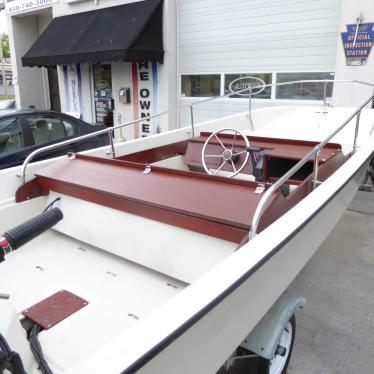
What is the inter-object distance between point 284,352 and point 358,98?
480 centimetres

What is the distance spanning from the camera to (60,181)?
295cm

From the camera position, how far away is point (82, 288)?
7.91ft

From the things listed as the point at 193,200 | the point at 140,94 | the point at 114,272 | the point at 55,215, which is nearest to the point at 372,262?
the point at 193,200

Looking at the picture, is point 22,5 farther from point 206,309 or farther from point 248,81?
point 206,309

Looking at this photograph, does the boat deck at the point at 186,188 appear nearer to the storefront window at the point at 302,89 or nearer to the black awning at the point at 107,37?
the storefront window at the point at 302,89

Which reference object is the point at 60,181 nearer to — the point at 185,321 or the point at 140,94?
the point at 185,321

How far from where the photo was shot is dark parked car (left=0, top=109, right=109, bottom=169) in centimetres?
444

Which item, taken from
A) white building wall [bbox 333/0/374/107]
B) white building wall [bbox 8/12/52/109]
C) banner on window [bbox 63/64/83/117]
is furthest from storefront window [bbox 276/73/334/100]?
white building wall [bbox 8/12/52/109]

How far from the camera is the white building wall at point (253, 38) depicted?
645 cm

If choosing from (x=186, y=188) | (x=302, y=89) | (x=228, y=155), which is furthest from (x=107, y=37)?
(x=186, y=188)

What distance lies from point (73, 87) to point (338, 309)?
1001 cm

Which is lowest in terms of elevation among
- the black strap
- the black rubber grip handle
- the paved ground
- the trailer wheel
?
the paved ground

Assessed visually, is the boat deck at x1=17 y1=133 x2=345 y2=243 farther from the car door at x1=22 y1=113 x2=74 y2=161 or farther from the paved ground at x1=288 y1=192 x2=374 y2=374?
the car door at x1=22 y1=113 x2=74 y2=161

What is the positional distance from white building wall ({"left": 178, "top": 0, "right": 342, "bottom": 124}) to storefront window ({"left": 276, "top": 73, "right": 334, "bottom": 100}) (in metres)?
Answer: 0.11
